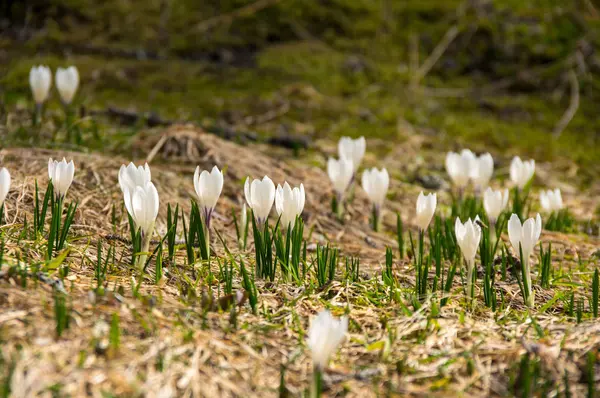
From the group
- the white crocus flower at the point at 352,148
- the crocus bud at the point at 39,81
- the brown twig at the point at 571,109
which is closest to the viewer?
the white crocus flower at the point at 352,148

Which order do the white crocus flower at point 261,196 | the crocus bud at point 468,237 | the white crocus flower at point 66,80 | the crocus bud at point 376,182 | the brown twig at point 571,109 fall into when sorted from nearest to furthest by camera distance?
the crocus bud at point 468,237 → the white crocus flower at point 261,196 → the crocus bud at point 376,182 → the white crocus flower at point 66,80 → the brown twig at point 571,109

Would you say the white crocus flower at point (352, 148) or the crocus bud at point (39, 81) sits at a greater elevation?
the crocus bud at point (39, 81)

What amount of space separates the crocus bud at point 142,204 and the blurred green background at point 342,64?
11.8 feet

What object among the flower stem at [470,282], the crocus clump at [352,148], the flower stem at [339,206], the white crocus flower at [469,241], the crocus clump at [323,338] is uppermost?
the crocus clump at [352,148]

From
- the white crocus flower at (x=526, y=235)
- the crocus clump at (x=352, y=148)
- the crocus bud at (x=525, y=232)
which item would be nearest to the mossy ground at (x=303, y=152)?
the white crocus flower at (x=526, y=235)

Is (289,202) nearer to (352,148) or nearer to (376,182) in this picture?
(376,182)

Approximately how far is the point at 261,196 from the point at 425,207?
809 millimetres

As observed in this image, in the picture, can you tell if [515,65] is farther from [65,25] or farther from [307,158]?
[65,25]

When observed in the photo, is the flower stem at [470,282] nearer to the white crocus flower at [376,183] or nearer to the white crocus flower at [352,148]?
the white crocus flower at [376,183]

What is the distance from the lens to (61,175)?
2.55 metres

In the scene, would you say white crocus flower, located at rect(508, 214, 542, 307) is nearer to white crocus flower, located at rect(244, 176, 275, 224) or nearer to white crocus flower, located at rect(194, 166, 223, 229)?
white crocus flower, located at rect(244, 176, 275, 224)

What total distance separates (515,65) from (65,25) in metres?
6.28

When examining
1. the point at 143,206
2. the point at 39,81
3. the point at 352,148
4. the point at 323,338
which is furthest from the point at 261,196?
the point at 39,81

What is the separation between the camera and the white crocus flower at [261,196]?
8.30 feet
